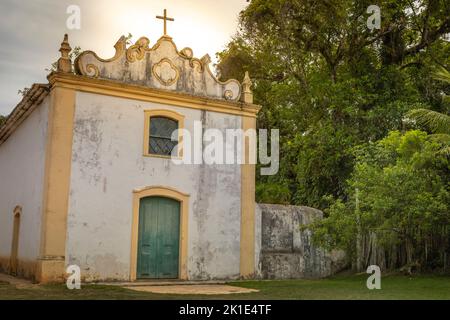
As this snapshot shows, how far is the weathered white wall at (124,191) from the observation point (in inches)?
526

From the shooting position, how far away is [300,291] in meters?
12.1

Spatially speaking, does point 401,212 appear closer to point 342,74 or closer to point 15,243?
point 342,74

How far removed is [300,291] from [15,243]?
826cm

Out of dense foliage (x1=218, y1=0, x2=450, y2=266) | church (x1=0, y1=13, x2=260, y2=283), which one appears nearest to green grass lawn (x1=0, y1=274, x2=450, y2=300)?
church (x1=0, y1=13, x2=260, y2=283)

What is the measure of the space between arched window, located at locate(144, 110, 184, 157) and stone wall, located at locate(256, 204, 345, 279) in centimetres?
318

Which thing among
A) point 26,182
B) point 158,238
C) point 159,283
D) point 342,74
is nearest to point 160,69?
point 158,238

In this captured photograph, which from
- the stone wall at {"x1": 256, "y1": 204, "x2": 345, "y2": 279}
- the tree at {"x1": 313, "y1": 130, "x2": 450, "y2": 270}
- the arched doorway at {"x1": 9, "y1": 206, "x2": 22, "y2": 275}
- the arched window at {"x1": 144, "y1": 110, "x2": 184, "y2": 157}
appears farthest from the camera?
the stone wall at {"x1": 256, "y1": 204, "x2": 345, "y2": 279}

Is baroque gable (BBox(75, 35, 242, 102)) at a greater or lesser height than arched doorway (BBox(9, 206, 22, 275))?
greater

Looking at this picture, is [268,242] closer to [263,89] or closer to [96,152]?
[96,152]

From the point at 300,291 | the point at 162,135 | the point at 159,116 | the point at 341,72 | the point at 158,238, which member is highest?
the point at 341,72

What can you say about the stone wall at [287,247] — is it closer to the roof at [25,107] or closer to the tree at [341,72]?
the tree at [341,72]

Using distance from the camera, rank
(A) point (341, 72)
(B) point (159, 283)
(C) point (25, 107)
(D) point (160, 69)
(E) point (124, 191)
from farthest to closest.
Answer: (A) point (341, 72) < (C) point (25, 107) < (D) point (160, 69) < (E) point (124, 191) < (B) point (159, 283)

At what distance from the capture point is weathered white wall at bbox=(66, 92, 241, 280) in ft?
43.8

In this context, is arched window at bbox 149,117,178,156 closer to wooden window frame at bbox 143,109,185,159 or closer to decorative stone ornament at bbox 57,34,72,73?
wooden window frame at bbox 143,109,185,159
